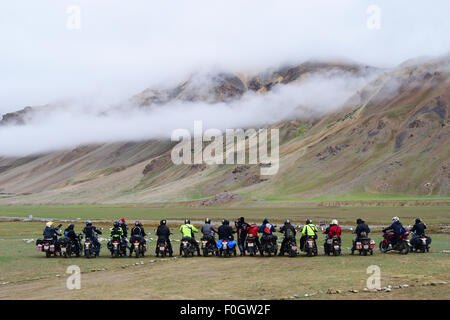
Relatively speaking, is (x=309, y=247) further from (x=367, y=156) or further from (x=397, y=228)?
(x=367, y=156)

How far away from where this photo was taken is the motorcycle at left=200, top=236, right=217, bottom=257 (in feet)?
98.3

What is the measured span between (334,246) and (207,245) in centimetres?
656

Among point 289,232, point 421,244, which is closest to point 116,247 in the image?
point 289,232

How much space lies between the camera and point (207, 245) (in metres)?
30.0

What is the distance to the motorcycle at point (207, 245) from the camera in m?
30.0

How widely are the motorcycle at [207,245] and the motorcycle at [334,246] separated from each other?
596 cm

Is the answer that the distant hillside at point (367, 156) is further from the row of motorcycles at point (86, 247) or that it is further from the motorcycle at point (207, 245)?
the row of motorcycles at point (86, 247)

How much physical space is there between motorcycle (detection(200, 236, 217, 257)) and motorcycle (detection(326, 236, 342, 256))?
5.96 meters

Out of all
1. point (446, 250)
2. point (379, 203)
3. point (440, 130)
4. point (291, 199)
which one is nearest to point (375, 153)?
point (440, 130)

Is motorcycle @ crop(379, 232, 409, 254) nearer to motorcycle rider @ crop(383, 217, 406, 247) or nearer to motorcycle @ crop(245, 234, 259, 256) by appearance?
motorcycle rider @ crop(383, 217, 406, 247)

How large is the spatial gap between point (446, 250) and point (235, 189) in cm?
13053

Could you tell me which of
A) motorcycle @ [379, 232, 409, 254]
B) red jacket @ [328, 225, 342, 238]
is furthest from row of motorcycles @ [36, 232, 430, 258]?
red jacket @ [328, 225, 342, 238]

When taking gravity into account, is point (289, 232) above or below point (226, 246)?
above
